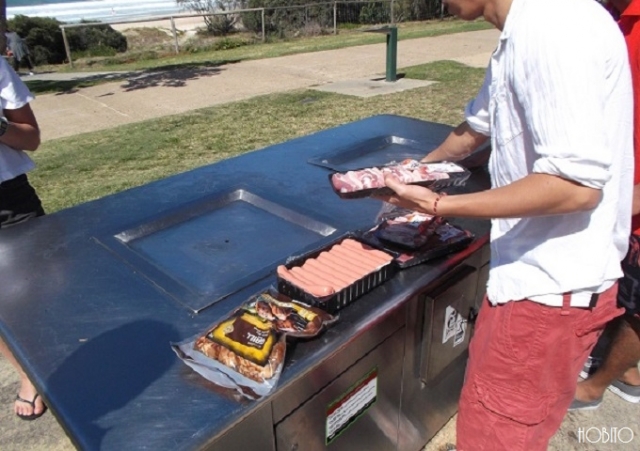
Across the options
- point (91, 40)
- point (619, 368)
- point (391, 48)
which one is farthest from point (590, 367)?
point (91, 40)

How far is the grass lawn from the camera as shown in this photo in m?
4.91

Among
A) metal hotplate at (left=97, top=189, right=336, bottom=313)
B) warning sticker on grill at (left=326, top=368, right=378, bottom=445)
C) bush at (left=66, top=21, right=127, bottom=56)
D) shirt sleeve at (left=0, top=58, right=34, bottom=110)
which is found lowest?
bush at (left=66, top=21, right=127, bottom=56)

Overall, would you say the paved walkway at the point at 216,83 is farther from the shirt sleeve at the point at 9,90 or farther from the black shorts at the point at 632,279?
the black shorts at the point at 632,279

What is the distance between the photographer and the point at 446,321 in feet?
5.73

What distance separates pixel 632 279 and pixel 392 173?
100 cm

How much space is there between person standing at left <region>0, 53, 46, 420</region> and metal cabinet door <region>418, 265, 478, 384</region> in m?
1.55

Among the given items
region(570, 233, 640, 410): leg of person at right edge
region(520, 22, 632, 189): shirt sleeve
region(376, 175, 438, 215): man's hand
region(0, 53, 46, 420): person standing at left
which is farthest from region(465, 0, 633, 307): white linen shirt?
region(0, 53, 46, 420): person standing at left

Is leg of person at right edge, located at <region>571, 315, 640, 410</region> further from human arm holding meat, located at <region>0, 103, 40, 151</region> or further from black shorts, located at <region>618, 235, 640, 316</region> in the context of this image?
human arm holding meat, located at <region>0, 103, 40, 151</region>

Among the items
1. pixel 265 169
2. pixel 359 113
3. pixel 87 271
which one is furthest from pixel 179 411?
pixel 359 113

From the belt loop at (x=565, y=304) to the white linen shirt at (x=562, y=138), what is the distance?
0.04ft

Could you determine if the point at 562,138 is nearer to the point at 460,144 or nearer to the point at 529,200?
the point at 529,200

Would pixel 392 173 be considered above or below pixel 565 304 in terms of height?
above

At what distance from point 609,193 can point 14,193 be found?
2.13 metres

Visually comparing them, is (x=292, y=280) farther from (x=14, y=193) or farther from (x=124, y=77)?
(x=124, y=77)
